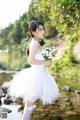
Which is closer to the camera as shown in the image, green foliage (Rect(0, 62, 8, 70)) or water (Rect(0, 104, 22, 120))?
water (Rect(0, 104, 22, 120))

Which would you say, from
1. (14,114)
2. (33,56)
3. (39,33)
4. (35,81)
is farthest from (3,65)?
(33,56)

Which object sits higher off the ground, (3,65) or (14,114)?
(3,65)

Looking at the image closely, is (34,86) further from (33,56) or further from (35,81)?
(33,56)

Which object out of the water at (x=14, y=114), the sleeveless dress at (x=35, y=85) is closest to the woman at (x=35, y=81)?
the sleeveless dress at (x=35, y=85)

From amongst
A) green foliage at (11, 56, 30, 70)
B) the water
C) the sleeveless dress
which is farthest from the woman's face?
green foliage at (11, 56, 30, 70)

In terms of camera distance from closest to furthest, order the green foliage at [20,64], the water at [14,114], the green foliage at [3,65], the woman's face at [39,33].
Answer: the woman's face at [39,33] < the water at [14,114] < the green foliage at [20,64] < the green foliage at [3,65]

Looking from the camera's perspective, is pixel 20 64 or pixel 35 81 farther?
pixel 20 64

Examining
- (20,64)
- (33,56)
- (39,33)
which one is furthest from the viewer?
(20,64)

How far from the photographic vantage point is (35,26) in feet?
23.5

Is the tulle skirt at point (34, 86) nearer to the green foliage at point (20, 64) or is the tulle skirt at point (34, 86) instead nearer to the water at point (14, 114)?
the water at point (14, 114)

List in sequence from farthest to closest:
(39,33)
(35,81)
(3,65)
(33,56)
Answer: (3,65), (39,33), (35,81), (33,56)

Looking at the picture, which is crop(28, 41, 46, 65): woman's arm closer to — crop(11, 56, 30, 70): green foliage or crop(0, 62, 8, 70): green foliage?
crop(11, 56, 30, 70): green foliage

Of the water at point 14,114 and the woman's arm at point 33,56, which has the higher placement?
the woman's arm at point 33,56

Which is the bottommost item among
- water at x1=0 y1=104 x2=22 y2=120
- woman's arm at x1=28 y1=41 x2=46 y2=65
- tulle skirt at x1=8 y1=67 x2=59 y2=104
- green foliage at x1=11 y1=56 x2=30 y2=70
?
water at x1=0 y1=104 x2=22 y2=120
